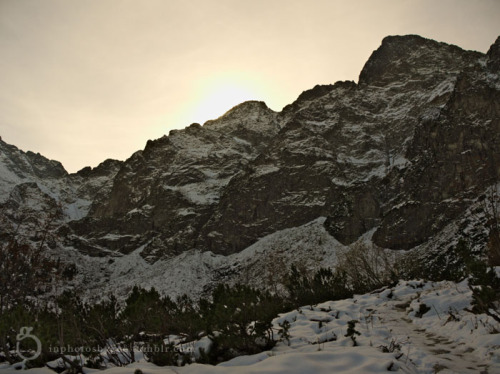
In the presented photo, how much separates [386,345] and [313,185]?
98.1 metres

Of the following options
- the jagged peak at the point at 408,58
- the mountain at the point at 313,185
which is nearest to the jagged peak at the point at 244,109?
the mountain at the point at 313,185

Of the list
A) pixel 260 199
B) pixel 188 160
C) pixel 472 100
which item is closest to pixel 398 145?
pixel 472 100

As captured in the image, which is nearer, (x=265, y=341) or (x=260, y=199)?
(x=265, y=341)

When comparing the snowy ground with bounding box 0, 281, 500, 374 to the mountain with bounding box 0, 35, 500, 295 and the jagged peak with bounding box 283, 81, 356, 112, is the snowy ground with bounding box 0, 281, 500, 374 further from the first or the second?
the jagged peak with bounding box 283, 81, 356, 112

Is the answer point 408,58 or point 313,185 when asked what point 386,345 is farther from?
point 408,58

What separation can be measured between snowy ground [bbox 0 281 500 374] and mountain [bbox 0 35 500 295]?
29207mm

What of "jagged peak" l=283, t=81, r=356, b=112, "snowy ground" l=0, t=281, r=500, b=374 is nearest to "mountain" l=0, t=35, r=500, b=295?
"jagged peak" l=283, t=81, r=356, b=112

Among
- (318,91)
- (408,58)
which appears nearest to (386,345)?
(408,58)

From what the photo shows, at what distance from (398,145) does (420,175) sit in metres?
34.7

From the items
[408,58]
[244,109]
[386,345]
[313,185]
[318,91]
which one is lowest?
[386,345]

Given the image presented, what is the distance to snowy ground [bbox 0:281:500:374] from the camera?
5215 mm

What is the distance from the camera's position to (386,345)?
23.0ft

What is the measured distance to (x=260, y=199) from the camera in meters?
108

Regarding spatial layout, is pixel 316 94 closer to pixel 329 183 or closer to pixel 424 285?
pixel 329 183
